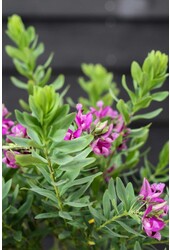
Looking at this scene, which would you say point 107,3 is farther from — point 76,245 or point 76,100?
point 76,245

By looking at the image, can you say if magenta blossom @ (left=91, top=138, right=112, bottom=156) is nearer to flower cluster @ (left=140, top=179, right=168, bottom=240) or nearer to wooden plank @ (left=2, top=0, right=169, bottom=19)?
flower cluster @ (left=140, top=179, right=168, bottom=240)

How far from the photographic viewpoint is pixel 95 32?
173 cm

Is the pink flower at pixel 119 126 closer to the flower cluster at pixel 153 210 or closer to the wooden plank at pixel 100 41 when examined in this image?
the flower cluster at pixel 153 210

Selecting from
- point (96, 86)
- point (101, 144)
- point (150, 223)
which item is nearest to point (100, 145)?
point (101, 144)

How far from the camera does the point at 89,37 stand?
173cm

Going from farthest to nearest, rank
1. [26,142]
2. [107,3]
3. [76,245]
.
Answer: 1. [107,3]
2. [76,245]
3. [26,142]

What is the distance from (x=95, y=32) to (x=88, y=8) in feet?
0.25

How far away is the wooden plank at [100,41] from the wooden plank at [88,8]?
28mm

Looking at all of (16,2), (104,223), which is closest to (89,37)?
(16,2)

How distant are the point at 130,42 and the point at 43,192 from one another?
125cm

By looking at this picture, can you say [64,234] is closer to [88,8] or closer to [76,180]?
[76,180]

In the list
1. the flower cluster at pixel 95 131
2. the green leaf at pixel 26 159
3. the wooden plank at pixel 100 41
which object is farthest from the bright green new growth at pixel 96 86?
the wooden plank at pixel 100 41

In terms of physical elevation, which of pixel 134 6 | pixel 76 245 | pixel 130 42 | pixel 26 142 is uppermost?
pixel 134 6

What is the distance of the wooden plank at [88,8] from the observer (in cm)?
172
